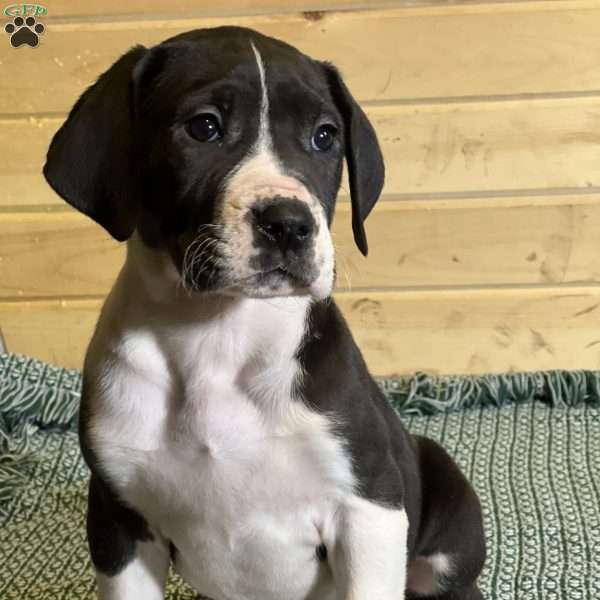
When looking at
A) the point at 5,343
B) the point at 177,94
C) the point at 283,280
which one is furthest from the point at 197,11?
the point at 283,280

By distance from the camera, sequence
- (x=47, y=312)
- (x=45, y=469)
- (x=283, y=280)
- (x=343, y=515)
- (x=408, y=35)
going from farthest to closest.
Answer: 1. (x=47, y=312)
2. (x=408, y=35)
3. (x=45, y=469)
4. (x=343, y=515)
5. (x=283, y=280)

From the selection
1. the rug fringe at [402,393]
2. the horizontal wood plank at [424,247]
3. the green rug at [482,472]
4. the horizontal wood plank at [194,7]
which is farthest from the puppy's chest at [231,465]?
the horizontal wood plank at [194,7]

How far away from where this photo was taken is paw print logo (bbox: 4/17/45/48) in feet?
10.4

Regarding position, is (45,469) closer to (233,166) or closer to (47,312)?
(47,312)

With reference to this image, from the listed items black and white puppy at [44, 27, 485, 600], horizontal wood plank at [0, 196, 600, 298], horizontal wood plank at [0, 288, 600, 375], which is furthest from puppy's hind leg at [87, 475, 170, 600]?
horizontal wood plank at [0, 288, 600, 375]

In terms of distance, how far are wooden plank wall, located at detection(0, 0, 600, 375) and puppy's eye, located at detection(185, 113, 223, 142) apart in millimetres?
1628

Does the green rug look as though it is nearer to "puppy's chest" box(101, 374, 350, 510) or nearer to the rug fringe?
the rug fringe

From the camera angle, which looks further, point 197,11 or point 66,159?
point 197,11

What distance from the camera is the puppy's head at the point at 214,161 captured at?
1483 mm

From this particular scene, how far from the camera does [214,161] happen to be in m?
1.57

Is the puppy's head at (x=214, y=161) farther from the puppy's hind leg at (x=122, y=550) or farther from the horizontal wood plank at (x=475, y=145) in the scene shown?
the horizontal wood plank at (x=475, y=145)

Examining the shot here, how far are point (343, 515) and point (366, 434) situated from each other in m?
0.14

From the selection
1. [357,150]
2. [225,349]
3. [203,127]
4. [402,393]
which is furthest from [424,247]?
[203,127]

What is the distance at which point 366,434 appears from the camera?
1.73 meters
